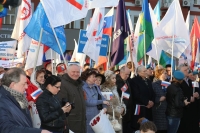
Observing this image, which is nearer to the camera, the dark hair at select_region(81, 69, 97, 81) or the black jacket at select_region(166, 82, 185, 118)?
the dark hair at select_region(81, 69, 97, 81)

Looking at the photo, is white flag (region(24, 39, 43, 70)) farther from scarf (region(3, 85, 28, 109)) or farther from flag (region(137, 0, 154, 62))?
scarf (region(3, 85, 28, 109))

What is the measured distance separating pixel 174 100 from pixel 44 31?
334 cm

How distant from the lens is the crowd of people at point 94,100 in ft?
16.8

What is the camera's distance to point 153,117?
12.0 meters

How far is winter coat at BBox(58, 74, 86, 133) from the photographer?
8.20 meters

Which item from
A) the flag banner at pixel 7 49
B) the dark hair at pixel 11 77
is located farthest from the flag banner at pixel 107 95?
the flag banner at pixel 7 49

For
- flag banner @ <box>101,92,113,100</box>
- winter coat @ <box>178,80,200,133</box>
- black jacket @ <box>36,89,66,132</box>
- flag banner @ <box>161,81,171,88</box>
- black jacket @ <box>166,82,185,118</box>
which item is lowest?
winter coat @ <box>178,80,200,133</box>

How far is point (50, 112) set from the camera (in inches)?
270

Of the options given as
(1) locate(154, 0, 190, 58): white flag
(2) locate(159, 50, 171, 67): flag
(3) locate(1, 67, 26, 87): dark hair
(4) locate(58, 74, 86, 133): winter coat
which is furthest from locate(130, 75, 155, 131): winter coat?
(2) locate(159, 50, 171, 67): flag

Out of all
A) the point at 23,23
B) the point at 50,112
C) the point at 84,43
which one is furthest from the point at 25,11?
the point at 50,112

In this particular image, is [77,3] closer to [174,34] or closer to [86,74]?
[86,74]

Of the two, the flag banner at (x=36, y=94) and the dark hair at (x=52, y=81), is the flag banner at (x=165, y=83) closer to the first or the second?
the flag banner at (x=36, y=94)

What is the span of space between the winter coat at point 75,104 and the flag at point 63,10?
265 centimetres

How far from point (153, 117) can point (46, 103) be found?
558 cm
